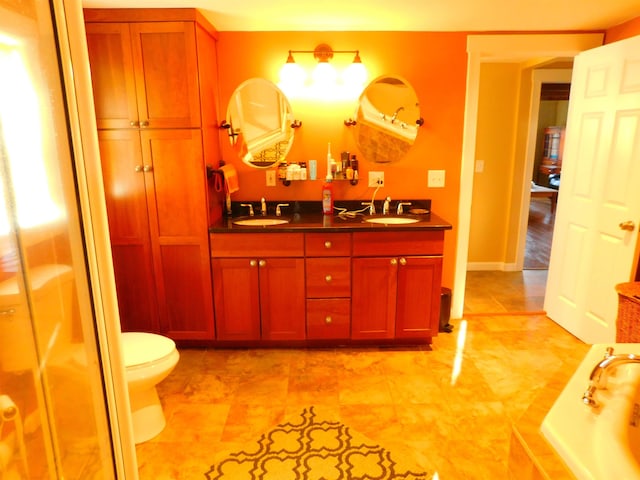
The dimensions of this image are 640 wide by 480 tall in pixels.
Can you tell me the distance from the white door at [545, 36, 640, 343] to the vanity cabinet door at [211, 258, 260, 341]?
2.24 m

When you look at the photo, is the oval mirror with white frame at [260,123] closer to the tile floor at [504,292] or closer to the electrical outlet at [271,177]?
the electrical outlet at [271,177]

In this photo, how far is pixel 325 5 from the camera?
7.63ft

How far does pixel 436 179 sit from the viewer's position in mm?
3047

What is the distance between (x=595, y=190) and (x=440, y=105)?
1164 mm

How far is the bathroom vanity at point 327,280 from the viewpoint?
2605 millimetres

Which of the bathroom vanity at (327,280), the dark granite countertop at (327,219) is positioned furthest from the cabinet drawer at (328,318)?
the dark granite countertop at (327,219)

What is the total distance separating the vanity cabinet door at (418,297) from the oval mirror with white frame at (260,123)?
3.89 ft

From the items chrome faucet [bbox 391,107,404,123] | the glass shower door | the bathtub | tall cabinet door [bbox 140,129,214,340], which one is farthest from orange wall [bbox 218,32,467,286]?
the glass shower door

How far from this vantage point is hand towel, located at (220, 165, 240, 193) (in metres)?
2.75

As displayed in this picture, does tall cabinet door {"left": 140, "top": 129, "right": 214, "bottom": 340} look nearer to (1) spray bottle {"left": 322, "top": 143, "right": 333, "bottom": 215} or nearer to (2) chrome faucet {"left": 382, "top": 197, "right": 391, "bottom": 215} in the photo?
(1) spray bottle {"left": 322, "top": 143, "right": 333, "bottom": 215}

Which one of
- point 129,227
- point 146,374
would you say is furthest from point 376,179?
point 146,374

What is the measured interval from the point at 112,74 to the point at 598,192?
3.09 metres

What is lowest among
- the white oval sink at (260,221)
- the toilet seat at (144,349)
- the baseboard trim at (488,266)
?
the baseboard trim at (488,266)

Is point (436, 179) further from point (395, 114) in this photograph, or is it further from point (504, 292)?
point (504, 292)
